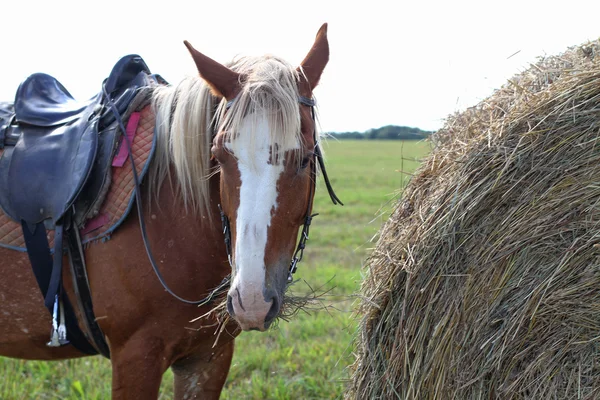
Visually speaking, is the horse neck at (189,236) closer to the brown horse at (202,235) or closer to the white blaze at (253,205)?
the brown horse at (202,235)

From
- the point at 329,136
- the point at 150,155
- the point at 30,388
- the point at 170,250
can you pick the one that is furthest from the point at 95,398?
the point at 329,136

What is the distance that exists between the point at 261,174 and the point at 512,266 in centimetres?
114

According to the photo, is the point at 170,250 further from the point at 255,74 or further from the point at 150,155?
the point at 255,74

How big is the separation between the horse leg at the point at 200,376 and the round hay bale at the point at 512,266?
0.85 meters

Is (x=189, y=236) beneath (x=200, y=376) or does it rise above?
above

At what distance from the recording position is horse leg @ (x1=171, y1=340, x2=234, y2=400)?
284 centimetres

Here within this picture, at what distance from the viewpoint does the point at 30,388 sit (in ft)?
13.1

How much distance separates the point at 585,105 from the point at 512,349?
1064mm

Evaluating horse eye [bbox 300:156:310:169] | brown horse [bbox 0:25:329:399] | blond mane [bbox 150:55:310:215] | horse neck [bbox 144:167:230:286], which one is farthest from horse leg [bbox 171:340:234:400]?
horse eye [bbox 300:156:310:169]

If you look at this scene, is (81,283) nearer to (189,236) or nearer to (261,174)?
(189,236)

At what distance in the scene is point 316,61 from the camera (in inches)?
Answer: 93.7

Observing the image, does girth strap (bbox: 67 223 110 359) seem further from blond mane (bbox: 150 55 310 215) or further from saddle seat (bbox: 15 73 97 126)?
saddle seat (bbox: 15 73 97 126)

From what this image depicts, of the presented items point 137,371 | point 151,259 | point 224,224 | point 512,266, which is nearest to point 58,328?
point 137,371

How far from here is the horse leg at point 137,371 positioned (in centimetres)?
241
